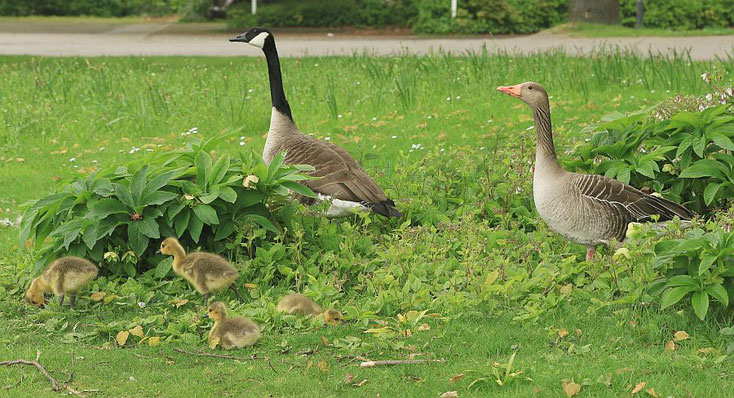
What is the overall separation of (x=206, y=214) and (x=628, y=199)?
9.52 feet

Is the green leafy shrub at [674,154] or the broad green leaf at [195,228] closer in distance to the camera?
the broad green leaf at [195,228]

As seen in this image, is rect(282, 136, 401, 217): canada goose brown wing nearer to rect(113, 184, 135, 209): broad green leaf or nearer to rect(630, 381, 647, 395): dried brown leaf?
rect(113, 184, 135, 209): broad green leaf

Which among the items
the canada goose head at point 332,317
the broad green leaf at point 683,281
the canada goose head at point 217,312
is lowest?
the canada goose head at point 332,317

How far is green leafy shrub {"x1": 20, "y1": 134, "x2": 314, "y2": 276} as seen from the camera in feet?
21.9

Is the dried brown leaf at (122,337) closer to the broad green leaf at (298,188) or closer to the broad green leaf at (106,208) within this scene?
the broad green leaf at (106,208)

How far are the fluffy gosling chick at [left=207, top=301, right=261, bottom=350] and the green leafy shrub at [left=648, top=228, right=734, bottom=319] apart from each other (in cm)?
235

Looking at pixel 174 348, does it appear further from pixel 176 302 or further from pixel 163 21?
pixel 163 21

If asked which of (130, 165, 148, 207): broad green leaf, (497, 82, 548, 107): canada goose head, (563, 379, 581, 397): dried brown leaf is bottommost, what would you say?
(563, 379, 581, 397): dried brown leaf

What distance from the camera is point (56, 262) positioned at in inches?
249

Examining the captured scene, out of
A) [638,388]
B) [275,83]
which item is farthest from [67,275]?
[638,388]

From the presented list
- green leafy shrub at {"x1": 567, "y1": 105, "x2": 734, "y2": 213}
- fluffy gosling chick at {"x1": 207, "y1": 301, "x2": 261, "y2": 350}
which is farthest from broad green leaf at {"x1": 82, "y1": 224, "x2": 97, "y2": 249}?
green leafy shrub at {"x1": 567, "y1": 105, "x2": 734, "y2": 213}

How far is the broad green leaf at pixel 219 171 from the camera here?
22.5 feet

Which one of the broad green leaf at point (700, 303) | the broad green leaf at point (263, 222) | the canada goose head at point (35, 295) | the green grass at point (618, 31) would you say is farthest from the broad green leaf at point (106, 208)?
the green grass at point (618, 31)

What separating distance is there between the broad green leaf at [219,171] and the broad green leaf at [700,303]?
3.32 meters
